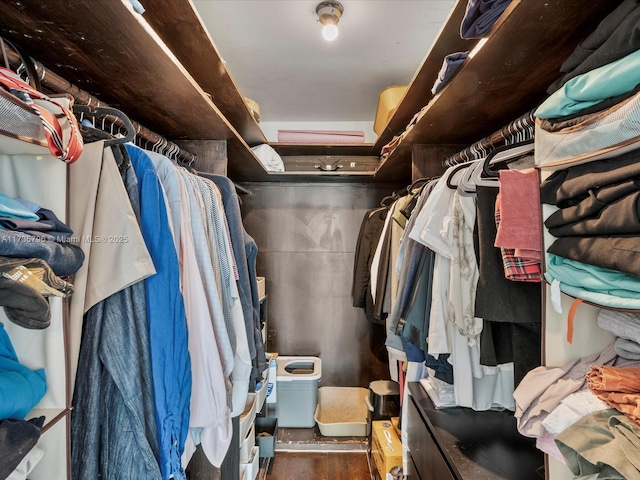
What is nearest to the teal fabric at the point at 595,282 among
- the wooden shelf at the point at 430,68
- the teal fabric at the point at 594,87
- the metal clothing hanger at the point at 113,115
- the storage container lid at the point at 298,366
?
the teal fabric at the point at 594,87

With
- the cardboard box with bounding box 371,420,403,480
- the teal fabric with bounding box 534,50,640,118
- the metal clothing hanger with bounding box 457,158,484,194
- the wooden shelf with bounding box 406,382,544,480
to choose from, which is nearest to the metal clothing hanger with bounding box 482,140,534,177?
the metal clothing hanger with bounding box 457,158,484,194

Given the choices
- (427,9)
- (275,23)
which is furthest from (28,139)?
(427,9)

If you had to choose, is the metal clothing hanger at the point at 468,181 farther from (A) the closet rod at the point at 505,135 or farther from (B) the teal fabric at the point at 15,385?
(B) the teal fabric at the point at 15,385

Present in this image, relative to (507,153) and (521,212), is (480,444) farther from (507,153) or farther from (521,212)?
(507,153)

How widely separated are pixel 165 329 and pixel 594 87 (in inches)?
36.0

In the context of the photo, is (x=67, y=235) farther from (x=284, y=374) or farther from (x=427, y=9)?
(x=284, y=374)

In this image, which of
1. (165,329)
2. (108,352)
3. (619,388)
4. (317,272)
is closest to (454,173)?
(619,388)

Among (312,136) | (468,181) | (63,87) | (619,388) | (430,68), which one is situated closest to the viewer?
(619,388)

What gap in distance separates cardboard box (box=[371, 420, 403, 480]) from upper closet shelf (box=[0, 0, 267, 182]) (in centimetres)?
170

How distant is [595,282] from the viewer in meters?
0.54

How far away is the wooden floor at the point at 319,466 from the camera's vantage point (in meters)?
2.01

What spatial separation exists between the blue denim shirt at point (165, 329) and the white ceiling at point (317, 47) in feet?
3.50

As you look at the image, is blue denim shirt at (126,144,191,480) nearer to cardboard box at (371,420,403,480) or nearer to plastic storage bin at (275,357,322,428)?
cardboard box at (371,420,403,480)

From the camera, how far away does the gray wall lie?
2.68 m
